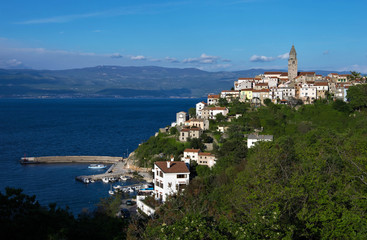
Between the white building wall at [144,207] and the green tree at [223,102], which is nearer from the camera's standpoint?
the white building wall at [144,207]

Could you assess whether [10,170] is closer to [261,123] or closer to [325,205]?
[261,123]

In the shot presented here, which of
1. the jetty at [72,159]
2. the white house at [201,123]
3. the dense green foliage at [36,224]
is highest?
the white house at [201,123]

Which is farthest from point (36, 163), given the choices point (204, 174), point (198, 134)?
point (204, 174)

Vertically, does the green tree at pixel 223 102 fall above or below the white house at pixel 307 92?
below

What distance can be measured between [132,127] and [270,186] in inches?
2252

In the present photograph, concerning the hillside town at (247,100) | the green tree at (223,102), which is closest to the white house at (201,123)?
the hillside town at (247,100)

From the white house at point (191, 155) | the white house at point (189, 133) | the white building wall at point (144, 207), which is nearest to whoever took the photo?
the white building wall at point (144, 207)

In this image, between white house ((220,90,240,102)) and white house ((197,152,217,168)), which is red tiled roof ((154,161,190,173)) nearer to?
white house ((197,152,217,168))

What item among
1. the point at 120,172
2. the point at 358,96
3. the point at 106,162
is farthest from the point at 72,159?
the point at 358,96

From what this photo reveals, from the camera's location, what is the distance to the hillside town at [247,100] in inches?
998

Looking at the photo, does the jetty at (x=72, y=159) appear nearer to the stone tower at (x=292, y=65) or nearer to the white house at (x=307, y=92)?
the white house at (x=307, y=92)

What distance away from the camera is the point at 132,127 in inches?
2717

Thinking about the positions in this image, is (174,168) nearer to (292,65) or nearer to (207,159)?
(207,159)

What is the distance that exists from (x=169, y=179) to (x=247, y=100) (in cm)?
2269
